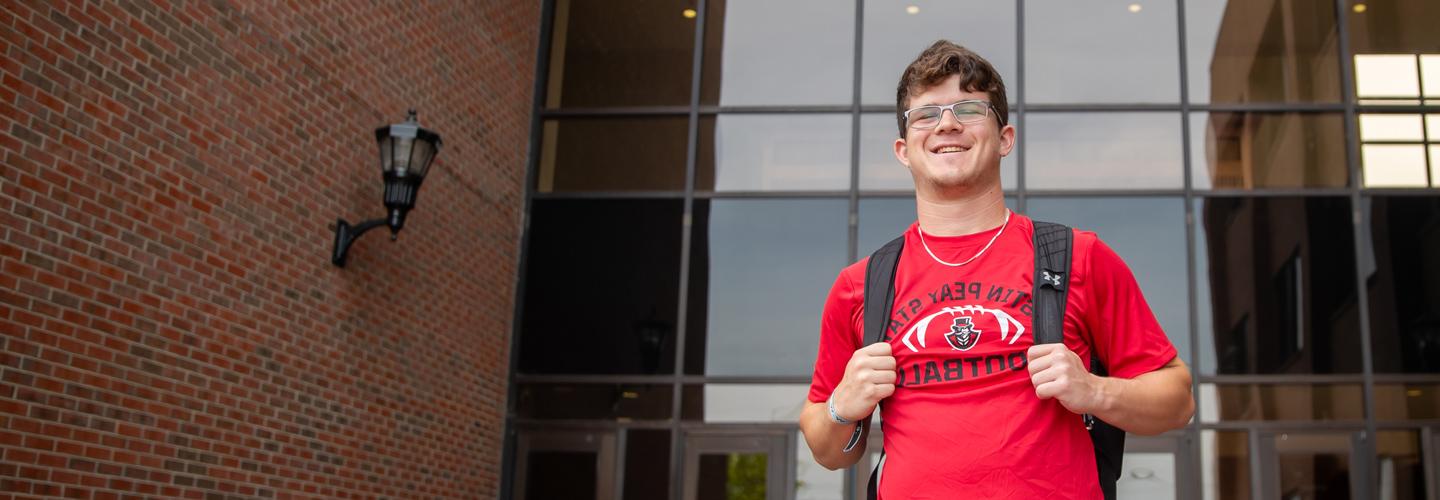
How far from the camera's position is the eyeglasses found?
86.2 inches

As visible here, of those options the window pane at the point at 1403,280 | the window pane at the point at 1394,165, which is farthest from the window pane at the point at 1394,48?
the window pane at the point at 1403,280

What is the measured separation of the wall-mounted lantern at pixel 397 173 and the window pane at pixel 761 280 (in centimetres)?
334

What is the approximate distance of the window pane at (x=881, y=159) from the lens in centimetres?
1065

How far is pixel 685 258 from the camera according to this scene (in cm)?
1073

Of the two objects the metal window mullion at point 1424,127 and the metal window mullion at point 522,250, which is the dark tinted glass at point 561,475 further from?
the metal window mullion at point 1424,127

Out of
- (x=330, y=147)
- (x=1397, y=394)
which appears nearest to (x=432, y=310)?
(x=330, y=147)

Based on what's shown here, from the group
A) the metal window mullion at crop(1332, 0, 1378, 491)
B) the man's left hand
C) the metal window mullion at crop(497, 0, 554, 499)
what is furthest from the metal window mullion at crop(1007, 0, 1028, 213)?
the man's left hand

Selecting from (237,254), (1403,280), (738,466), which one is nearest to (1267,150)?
(1403,280)

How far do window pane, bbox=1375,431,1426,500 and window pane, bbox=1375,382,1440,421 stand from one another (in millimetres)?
129

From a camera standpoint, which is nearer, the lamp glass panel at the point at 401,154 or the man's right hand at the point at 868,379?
the man's right hand at the point at 868,379

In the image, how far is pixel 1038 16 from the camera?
1096cm

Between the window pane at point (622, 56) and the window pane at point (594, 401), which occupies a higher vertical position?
the window pane at point (622, 56)

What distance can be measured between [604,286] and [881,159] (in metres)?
2.55

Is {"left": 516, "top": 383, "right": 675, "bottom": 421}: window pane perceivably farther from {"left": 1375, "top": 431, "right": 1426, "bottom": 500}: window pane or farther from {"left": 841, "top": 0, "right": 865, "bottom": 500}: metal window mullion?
{"left": 1375, "top": 431, "right": 1426, "bottom": 500}: window pane
